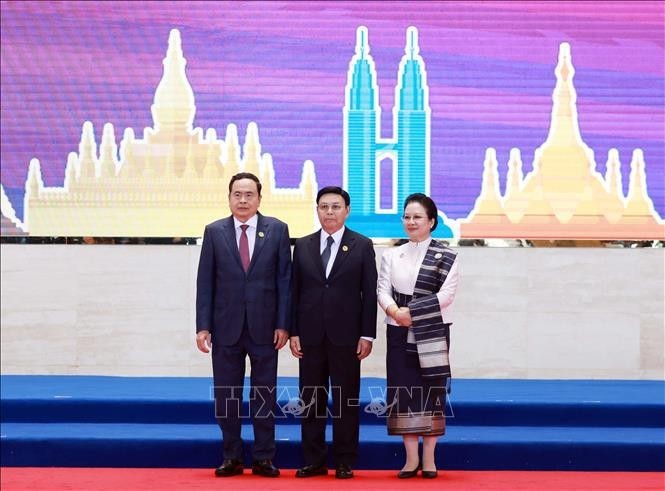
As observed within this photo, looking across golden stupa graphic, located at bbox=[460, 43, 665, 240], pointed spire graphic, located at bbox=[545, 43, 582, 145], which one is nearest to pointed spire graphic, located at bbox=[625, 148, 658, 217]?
golden stupa graphic, located at bbox=[460, 43, 665, 240]

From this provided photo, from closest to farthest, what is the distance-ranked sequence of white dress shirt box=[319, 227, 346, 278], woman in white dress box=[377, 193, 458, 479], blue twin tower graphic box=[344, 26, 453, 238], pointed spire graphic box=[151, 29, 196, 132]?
woman in white dress box=[377, 193, 458, 479] → white dress shirt box=[319, 227, 346, 278] → blue twin tower graphic box=[344, 26, 453, 238] → pointed spire graphic box=[151, 29, 196, 132]

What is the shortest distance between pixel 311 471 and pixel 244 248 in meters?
0.97

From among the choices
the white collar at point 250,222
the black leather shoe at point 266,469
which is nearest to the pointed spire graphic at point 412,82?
the white collar at point 250,222

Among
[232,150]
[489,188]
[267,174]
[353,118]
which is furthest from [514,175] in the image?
[232,150]

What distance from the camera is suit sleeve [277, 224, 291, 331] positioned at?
4.55m

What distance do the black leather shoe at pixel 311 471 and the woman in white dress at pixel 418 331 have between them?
0.33m

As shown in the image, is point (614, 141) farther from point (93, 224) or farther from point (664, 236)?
point (93, 224)

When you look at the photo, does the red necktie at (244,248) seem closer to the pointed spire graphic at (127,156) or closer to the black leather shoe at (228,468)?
the black leather shoe at (228,468)

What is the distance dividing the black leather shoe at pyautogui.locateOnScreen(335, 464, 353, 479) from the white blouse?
0.62 m

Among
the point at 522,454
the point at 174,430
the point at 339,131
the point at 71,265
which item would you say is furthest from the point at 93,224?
the point at 522,454

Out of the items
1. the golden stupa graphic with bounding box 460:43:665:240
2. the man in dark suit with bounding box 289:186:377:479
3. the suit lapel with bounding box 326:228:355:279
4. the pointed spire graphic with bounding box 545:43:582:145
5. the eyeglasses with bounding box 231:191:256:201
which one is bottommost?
the man in dark suit with bounding box 289:186:377:479

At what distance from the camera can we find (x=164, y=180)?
6.73 metres

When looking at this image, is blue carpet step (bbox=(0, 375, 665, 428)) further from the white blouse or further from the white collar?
the white collar

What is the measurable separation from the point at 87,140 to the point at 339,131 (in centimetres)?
156
